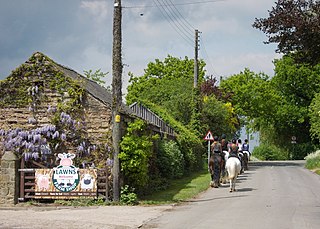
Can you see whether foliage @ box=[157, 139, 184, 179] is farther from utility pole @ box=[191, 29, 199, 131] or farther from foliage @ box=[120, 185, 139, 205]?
utility pole @ box=[191, 29, 199, 131]

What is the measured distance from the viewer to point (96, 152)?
59.9ft

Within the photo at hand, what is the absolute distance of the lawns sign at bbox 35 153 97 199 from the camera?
56.6 ft

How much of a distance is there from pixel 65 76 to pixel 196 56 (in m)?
20.1

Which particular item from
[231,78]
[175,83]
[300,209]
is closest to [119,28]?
[300,209]

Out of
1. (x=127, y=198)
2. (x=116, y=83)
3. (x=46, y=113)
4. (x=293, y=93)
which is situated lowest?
(x=127, y=198)

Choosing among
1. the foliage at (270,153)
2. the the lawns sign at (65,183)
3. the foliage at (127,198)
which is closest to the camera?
the foliage at (127,198)

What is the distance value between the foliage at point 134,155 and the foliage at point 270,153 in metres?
56.3

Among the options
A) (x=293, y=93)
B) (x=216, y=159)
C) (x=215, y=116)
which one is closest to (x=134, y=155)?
(x=216, y=159)

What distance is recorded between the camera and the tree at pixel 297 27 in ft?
45.9

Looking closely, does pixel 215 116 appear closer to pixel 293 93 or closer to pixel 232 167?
pixel 232 167

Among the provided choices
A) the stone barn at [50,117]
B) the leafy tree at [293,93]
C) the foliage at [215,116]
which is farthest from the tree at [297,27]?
the leafy tree at [293,93]

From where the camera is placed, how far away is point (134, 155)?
17625mm

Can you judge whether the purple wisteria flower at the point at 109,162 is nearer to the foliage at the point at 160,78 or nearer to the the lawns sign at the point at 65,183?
the the lawns sign at the point at 65,183

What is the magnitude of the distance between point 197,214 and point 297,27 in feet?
19.0
